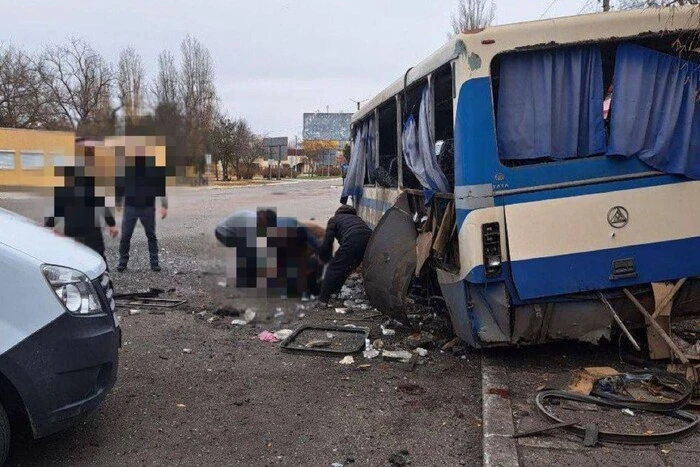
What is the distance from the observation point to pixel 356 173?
28.2 feet

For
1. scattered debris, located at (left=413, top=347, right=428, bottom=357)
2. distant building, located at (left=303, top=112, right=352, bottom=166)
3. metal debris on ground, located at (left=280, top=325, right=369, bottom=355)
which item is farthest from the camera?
distant building, located at (left=303, top=112, right=352, bottom=166)

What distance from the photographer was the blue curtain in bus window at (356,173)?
851 cm

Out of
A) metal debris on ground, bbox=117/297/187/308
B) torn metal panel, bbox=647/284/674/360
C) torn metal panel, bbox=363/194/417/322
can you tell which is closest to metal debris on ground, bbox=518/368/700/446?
torn metal panel, bbox=647/284/674/360

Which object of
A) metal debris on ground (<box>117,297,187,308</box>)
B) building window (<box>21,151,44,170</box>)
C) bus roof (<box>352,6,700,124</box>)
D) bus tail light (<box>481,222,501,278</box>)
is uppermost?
bus roof (<box>352,6,700,124</box>)

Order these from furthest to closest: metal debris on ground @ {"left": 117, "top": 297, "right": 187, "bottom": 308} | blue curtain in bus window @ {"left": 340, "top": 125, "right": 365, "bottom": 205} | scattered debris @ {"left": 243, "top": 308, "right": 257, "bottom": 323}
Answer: blue curtain in bus window @ {"left": 340, "top": 125, "right": 365, "bottom": 205} → metal debris on ground @ {"left": 117, "top": 297, "right": 187, "bottom": 308} → scattered debris @ {"left": 243, "top": 308, "right": 257, "bottom": 323}

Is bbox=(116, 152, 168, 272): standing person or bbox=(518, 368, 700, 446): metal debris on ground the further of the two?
bbox=(518, 368, 700, 446): metal debris on ground

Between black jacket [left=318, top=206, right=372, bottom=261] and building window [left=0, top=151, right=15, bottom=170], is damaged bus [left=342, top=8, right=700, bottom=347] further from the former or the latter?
building window [left=0, top=151, right=15, bottom=170]

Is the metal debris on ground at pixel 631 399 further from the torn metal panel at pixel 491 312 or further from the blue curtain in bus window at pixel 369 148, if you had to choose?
the blue curtain in bus window at pixel 369 148

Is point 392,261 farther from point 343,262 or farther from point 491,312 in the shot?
point 491,312

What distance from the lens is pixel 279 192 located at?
3.58m

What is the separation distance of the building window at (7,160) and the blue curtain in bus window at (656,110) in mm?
4042

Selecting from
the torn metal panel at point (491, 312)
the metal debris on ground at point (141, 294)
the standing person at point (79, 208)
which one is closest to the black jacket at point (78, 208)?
the standing person at point (79, 208)

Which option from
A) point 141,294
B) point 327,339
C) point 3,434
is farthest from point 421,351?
point 141,294

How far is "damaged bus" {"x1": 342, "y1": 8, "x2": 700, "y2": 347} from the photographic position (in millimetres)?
4484
